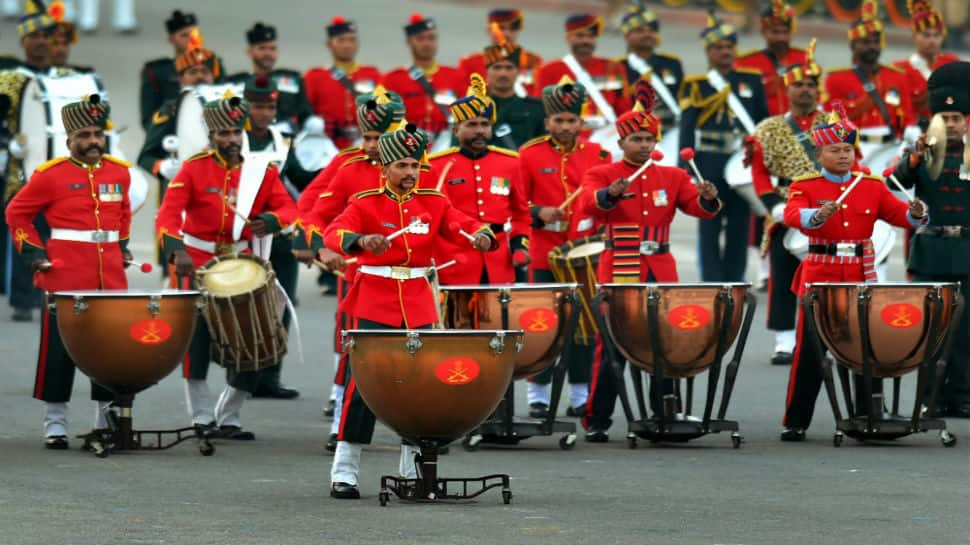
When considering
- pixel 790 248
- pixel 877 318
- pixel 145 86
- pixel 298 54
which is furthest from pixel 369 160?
pixel 298 54

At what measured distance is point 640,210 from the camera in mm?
13398

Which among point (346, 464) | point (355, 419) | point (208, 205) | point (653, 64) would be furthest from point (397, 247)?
point (653, 64)

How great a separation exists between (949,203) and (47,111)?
20.7 ft

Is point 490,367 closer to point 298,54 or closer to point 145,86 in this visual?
point 145,86

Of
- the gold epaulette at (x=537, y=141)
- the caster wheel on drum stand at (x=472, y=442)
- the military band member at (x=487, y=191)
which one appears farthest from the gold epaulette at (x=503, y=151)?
the caster wheel on drum stand at (x=472, y=442)

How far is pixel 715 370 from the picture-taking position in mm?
12727

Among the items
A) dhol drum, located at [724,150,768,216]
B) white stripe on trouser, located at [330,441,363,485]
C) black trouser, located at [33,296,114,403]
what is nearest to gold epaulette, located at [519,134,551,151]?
black trouser, located at [33,296,114,403]

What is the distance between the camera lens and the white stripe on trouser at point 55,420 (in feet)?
41.8

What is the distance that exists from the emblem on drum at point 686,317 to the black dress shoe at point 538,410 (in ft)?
5.35

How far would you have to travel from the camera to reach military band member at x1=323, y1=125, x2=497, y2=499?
441 inches

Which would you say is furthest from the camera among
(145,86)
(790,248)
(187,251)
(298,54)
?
(298,54)

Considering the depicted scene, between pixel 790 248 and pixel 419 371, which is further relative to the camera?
pixel 790 248

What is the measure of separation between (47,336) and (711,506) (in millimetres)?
3766

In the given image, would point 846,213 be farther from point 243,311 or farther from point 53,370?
point 53,370
